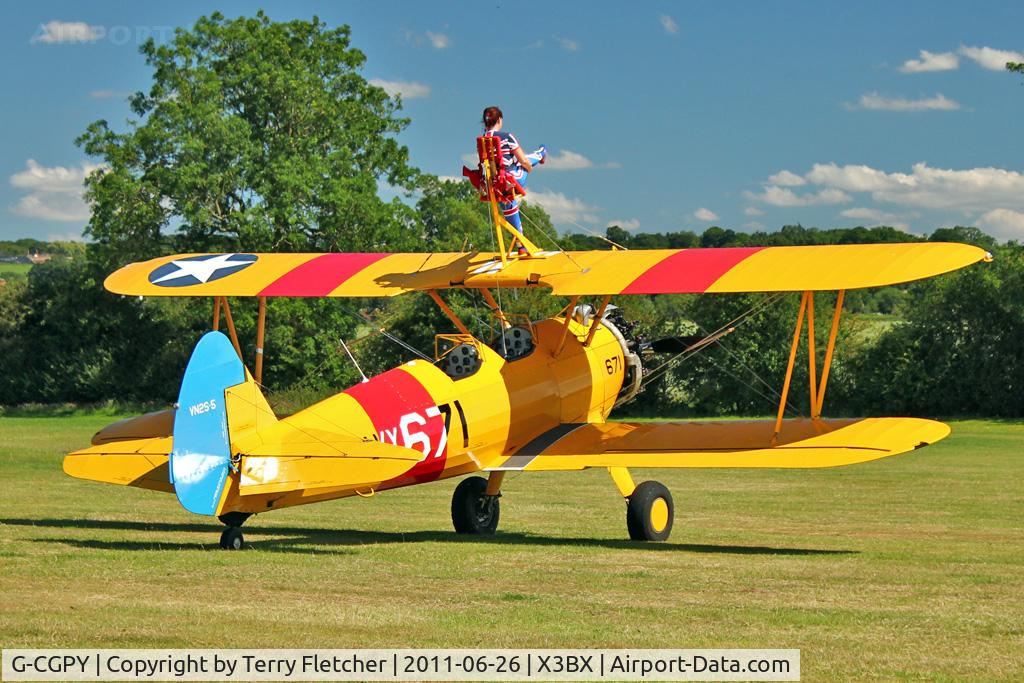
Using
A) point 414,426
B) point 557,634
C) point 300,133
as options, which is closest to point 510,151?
point 414,426

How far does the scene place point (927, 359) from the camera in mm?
40750

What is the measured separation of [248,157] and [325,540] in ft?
109

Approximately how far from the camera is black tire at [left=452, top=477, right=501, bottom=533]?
13.0 m

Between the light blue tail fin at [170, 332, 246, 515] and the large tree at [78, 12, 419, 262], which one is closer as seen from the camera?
the light blue tail fin at [170, 332, 246, 515]

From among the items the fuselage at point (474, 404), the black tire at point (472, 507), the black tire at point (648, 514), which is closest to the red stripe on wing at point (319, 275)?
the fuselage at point (474, 404)

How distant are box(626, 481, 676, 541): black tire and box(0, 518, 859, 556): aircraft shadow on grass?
13 centimetres

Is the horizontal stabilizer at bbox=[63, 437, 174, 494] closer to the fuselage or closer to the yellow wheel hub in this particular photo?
the fuselage

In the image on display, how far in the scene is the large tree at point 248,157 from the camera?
43.4m

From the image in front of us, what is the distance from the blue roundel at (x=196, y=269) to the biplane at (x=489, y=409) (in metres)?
0.04

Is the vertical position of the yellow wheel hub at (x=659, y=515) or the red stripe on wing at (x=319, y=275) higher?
the red stripe on wing at (x=319, y=275)

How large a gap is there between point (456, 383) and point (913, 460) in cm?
1558
